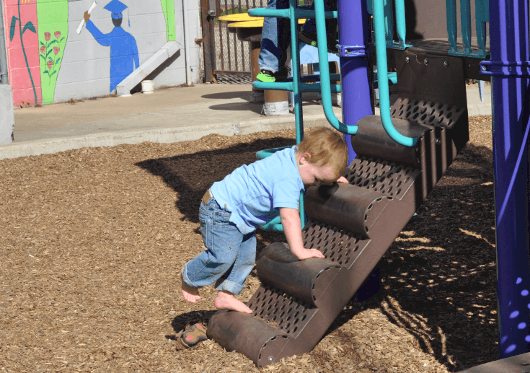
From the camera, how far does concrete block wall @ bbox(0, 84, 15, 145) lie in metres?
7.50

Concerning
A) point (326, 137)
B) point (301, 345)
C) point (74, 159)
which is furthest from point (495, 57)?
point (74, 159)

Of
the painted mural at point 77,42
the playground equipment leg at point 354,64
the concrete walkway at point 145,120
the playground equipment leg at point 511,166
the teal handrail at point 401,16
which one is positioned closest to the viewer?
the playground equipment leg at point 511,166

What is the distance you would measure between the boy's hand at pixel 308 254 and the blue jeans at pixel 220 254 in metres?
0.32

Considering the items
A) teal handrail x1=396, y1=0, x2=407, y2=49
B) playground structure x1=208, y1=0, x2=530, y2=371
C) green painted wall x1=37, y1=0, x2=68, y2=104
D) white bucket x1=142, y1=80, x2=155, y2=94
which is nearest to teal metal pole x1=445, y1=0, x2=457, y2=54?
playground structure x1=208, y1=0, x2=530, y2=371

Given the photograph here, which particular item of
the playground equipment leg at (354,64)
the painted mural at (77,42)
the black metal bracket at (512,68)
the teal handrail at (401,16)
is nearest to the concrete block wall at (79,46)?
the painted mural at (77,42)

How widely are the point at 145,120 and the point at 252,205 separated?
240 inches

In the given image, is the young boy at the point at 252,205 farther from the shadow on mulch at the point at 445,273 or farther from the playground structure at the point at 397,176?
the shadow on mulch at the point at 445,273

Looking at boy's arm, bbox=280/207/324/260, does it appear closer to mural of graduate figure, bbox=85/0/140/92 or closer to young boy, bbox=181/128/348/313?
young boy, bbox=181/128/348/313

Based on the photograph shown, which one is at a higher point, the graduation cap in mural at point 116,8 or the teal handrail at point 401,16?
the graduation cap in mural at point 116,8

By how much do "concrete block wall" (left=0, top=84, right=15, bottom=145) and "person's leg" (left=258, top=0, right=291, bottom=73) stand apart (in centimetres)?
410

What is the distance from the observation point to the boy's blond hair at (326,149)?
290 centimetres

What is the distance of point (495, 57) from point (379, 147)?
30.9 inches

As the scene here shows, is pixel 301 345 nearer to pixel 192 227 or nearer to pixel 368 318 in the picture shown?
pixel 368 318

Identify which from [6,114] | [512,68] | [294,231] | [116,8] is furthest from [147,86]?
[512,68]
